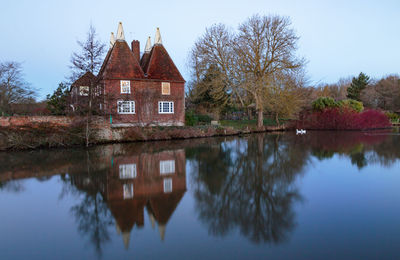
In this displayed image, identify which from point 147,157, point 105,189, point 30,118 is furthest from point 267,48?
point 105,189

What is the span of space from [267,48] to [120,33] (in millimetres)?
14469

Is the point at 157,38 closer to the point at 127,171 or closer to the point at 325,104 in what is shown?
the point at 127,171

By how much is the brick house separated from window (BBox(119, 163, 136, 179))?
1027cm

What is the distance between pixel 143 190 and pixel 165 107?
17.6 m

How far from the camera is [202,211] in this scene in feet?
19.6

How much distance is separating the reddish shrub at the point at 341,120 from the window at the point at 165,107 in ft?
54.9

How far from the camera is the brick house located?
73.9 ft

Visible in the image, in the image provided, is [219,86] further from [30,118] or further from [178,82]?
[30,118]

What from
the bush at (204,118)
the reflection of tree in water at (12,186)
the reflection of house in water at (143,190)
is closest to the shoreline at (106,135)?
the bush at (204,118)

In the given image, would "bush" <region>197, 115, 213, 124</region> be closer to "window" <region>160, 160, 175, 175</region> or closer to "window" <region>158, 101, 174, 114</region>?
"window" <region>158, 101, 174, 114</region>

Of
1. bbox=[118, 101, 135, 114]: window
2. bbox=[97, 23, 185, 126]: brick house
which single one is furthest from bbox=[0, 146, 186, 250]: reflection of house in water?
bbox=[97, 23, 185, 126]: brick house

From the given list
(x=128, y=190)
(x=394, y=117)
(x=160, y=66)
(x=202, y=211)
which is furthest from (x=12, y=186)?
(x=394, y=117)

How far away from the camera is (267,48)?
27281 mm

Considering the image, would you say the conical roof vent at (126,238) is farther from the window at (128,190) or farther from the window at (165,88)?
the window at (165,88)
